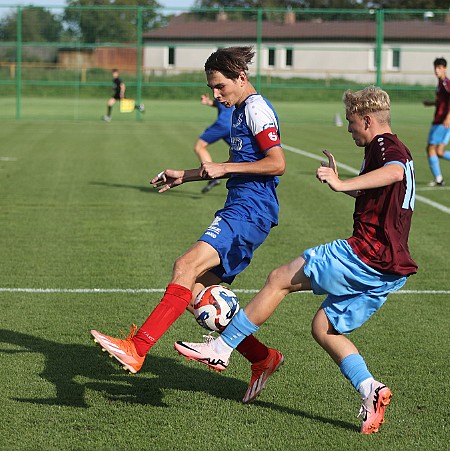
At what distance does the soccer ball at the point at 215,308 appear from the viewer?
529 centimetres

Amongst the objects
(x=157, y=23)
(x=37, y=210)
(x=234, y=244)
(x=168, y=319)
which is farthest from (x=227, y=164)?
(x=157, y=23)

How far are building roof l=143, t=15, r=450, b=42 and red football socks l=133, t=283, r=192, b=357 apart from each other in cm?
3990

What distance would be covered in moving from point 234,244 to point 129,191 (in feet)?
31.3

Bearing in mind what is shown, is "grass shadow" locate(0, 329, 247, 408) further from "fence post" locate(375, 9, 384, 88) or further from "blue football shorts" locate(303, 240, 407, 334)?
"fence post" locate(375, 9, 384, 88)

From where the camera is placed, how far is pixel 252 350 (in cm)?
549

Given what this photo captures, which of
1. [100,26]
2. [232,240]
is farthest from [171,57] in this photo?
[232,240]

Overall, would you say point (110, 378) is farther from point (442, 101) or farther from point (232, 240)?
point (442, 101)

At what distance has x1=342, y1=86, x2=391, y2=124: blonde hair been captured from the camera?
4.86 metres

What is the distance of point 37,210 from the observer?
12.8 meters

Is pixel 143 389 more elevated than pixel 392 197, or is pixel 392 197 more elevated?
pixel 392 197

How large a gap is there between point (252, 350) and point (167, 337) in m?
1.36

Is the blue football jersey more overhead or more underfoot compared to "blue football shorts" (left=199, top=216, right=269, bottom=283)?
more overhead

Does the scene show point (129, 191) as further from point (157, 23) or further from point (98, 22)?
point (157, 23)

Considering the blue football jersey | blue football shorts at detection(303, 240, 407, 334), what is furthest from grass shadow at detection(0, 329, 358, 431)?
the blue football jersey
